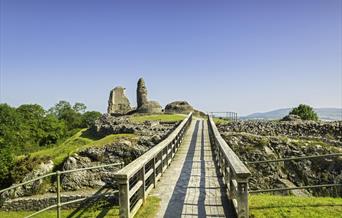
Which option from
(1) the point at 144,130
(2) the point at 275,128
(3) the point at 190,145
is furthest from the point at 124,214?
(2) the point at 275,128

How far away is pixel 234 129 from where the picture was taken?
2283 centimetres

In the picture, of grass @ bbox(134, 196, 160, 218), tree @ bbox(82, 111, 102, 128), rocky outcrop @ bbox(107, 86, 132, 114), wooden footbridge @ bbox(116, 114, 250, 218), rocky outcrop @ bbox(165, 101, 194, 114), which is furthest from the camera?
tree @ bbox(82, 111, 102, 128)

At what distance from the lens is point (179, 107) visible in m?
52.4

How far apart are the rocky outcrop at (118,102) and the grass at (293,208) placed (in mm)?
52708

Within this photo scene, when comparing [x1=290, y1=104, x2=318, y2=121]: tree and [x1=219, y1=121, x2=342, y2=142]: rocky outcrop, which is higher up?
[x1=290, y1=104, x2=318, y2=121]: tree

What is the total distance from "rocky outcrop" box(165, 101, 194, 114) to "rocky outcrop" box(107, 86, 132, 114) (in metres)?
9.39

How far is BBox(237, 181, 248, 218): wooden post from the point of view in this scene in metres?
4.46

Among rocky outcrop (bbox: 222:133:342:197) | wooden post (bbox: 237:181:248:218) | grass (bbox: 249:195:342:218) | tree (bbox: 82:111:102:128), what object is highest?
tree (bbox: 82:111:102:128)

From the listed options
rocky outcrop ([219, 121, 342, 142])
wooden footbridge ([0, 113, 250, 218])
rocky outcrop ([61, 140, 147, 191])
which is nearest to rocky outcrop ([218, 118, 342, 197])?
rocky outcrop ([219, 121, 342, 142])

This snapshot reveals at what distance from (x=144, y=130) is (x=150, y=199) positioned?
16.4 m

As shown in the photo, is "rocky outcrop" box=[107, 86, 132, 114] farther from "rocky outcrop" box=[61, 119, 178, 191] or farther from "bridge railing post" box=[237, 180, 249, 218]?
"bridge railing post" box=[237, 180, 249, 218]

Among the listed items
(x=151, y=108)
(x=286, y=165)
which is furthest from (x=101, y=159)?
(x=151, y=108)

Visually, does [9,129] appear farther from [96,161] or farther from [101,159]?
[101,159]

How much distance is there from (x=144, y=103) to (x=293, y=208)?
4812 cm
